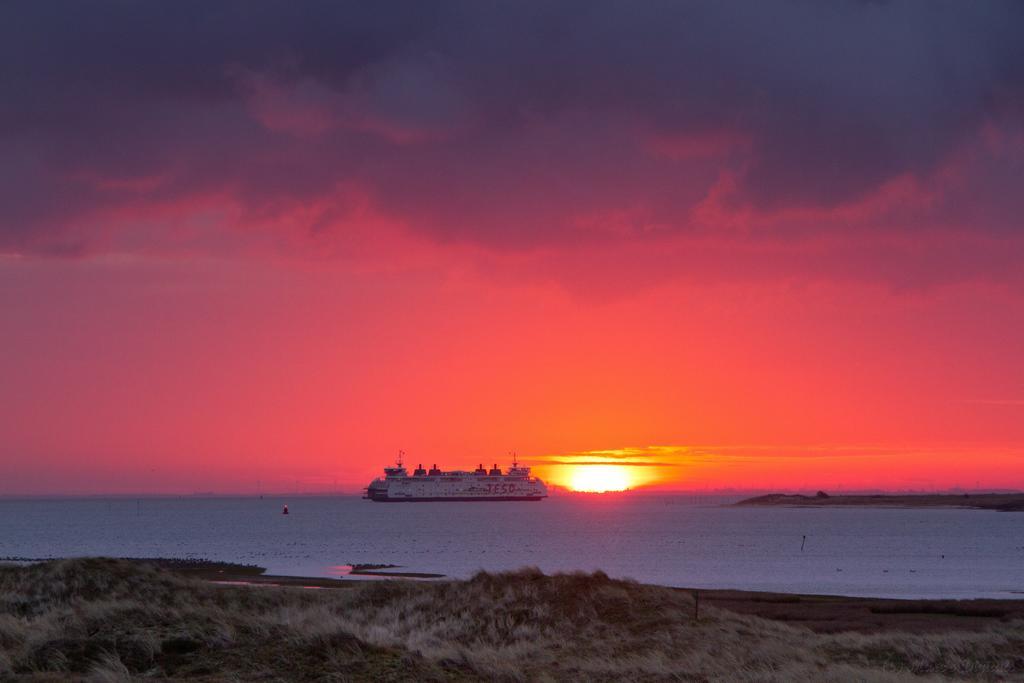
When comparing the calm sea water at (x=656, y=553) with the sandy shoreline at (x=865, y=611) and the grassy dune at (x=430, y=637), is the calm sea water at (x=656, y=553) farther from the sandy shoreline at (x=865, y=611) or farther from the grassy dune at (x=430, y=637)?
the grassy dune at (x=430, y=637)

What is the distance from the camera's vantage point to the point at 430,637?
98.6 ft

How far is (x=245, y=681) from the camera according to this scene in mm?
16875

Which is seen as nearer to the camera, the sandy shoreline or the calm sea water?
the sandy shoreline

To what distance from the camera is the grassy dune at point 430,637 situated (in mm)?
18203

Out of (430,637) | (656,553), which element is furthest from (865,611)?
(656,553)

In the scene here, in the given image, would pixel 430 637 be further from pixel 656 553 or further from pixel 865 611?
pixel 656 553

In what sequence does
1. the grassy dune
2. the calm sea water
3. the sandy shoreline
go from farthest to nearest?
1. the calm sea water
2. the sandy shoreline
3. the grassy dune

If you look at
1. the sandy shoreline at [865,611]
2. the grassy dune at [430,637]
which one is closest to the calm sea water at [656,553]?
the sandy shoreline at [865,611]

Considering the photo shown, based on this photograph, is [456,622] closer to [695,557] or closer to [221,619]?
[221,619]

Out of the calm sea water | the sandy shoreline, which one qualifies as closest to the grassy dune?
the sandy shoreline

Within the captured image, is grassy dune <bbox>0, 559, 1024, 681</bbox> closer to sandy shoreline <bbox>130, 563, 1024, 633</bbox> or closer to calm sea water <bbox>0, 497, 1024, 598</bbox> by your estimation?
sandy shoreline <bbox>130, 563, 1024, 633</bbox>

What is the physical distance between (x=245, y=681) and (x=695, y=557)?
89.2m

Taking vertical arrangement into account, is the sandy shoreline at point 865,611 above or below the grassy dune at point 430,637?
below

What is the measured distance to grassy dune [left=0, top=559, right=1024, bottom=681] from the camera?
1820 centimetres
